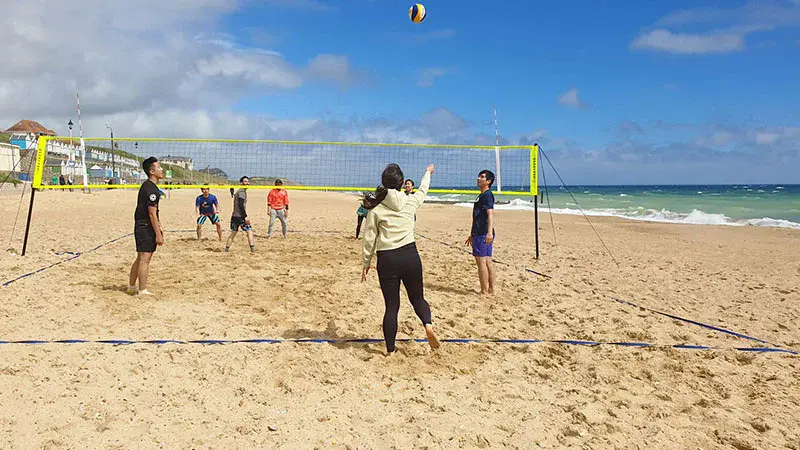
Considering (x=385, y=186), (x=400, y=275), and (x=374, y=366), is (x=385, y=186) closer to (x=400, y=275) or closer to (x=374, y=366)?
(x=400, y=275)

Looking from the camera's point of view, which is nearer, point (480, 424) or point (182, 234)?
point (480, 424)

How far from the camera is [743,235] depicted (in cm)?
1412

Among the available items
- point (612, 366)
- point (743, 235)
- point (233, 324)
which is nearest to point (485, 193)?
point (612, 366)

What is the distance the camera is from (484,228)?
18.0 ft

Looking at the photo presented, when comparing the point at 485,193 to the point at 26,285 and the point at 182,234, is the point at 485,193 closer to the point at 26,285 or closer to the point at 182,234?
the point at 26,285

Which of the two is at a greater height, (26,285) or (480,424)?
(26,285)

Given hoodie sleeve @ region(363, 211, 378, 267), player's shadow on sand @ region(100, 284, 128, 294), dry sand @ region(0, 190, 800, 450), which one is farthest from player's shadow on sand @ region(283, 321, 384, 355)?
player's shadow on sand @ region(100, 284, 128, 294)

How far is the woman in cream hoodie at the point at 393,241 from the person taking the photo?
141 inches

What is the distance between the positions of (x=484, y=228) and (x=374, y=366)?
240 cm

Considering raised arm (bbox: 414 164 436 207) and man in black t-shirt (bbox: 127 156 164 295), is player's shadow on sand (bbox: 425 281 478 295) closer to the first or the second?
raised arm (bbox: 414 164 436 207)

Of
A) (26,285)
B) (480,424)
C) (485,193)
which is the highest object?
(485,193)

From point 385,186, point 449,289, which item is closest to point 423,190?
point 385,186

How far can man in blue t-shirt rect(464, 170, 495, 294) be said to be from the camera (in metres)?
5.42

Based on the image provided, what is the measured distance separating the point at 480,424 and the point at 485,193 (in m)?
3.16
